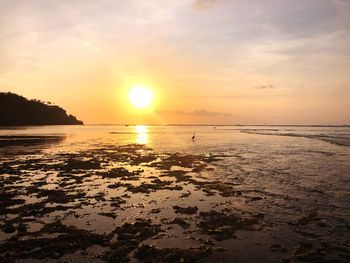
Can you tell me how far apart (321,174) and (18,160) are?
1111 inches

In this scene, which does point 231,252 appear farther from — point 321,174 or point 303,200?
point 321,174

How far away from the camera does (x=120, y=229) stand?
12102 millimetres

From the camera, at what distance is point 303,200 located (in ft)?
55.5

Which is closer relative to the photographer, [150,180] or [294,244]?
[294,244]

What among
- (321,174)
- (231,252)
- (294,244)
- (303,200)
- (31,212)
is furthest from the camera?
(321,174)

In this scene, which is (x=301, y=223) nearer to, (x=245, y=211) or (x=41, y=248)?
(x=245, y=211)

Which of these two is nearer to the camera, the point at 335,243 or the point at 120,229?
the point at 335,243

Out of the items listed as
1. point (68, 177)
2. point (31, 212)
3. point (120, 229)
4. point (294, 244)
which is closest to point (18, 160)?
point (68, 177)

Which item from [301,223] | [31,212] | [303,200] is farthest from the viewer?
[303,200]

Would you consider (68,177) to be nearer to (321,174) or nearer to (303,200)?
(303,200)

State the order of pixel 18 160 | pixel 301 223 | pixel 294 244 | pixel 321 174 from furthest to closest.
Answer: pixel 18 160
pixel 321 174
pixel 301 223
pixel 294 244

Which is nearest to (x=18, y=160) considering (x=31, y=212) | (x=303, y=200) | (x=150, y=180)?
(x=150, y=180)

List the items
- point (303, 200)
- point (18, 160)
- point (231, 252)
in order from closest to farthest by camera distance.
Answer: point (231, 252) → point (303, 200) → point (18, 160)

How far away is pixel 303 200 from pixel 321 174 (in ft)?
30.0
